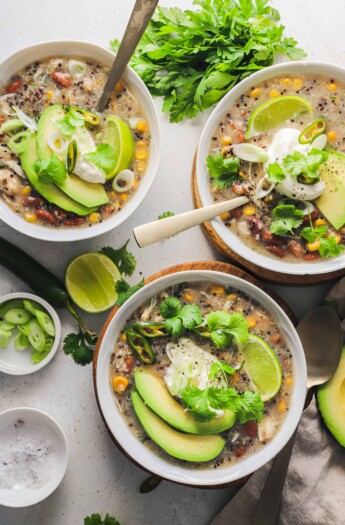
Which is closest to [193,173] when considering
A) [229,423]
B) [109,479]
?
[229,423]

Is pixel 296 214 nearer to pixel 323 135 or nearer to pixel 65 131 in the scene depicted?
pixel 323 135

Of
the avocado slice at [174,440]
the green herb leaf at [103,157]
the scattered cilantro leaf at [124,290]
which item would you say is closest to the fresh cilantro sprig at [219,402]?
the avocado slice at [174,440]

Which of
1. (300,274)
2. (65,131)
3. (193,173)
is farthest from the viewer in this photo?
(193,173)

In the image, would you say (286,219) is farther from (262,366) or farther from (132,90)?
(132,90)

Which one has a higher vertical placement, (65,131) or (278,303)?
(65,131)

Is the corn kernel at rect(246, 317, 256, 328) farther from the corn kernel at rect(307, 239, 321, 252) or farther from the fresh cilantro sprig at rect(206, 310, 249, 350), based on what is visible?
the corn kernel at rect(307, 239, 321, 252)

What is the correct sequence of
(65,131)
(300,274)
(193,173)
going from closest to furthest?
1. (65,131)
2. (300,274)
3. (193,173)
